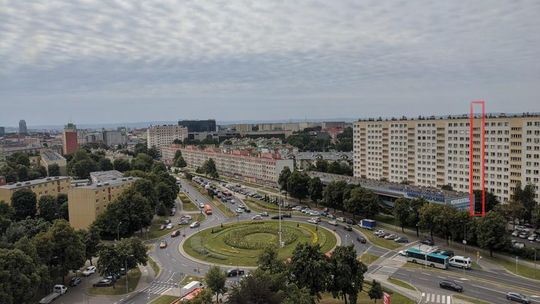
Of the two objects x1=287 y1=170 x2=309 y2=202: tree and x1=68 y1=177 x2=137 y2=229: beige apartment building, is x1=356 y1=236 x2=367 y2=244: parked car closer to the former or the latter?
x1=287 y1=170 x2=309 y2=202: tree

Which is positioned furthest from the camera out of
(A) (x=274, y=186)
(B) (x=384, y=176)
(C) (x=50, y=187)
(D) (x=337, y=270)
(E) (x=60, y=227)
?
(A) (x=274, y=186)

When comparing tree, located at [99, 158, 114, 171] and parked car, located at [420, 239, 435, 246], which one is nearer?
parked car, located at [420, 239, 435, 246]

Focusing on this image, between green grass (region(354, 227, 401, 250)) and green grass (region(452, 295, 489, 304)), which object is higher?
green grass (region(354, 227, 401, 250))

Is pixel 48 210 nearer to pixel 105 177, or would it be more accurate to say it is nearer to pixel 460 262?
pixel 105 177

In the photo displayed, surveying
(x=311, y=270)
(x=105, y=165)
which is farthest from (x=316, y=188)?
(x=105, y=165)

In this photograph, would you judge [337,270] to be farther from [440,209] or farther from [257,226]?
[257,226]

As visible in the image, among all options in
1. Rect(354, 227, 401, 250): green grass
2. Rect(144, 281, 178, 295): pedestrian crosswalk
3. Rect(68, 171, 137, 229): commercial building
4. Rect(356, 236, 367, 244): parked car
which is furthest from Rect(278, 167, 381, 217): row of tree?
Rect(68, 171, 137, 229): commercial building

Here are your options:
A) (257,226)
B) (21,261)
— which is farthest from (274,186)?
(21,261)
